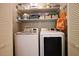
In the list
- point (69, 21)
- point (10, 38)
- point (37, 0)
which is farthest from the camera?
point (10, 38)

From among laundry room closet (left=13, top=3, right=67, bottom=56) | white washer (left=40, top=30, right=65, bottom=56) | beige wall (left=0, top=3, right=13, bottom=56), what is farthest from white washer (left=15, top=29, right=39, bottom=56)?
laundry room closet (left=13, top=3, right=67, bottom=56)

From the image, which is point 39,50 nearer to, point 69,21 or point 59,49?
point 59,49

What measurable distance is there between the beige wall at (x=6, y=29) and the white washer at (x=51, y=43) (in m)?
0.69

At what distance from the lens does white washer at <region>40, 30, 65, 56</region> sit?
2859mm

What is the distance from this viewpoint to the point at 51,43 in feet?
9.37

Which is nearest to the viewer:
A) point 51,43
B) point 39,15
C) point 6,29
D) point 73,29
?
point 73,29

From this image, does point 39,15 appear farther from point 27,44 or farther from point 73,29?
point 73,29

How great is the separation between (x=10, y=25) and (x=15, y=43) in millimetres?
456

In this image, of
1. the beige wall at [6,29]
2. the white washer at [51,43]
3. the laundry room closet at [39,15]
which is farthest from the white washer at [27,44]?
the laundry room closet at [39,15]

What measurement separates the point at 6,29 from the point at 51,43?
101cm

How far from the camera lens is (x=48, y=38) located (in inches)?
113

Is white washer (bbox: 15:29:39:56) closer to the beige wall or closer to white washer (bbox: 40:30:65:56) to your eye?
white washer (bbox: 40:30:65:56)

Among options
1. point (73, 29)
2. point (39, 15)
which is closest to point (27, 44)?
point (73, 29)

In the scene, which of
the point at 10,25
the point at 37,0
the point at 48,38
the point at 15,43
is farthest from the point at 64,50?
the point at 37,0
